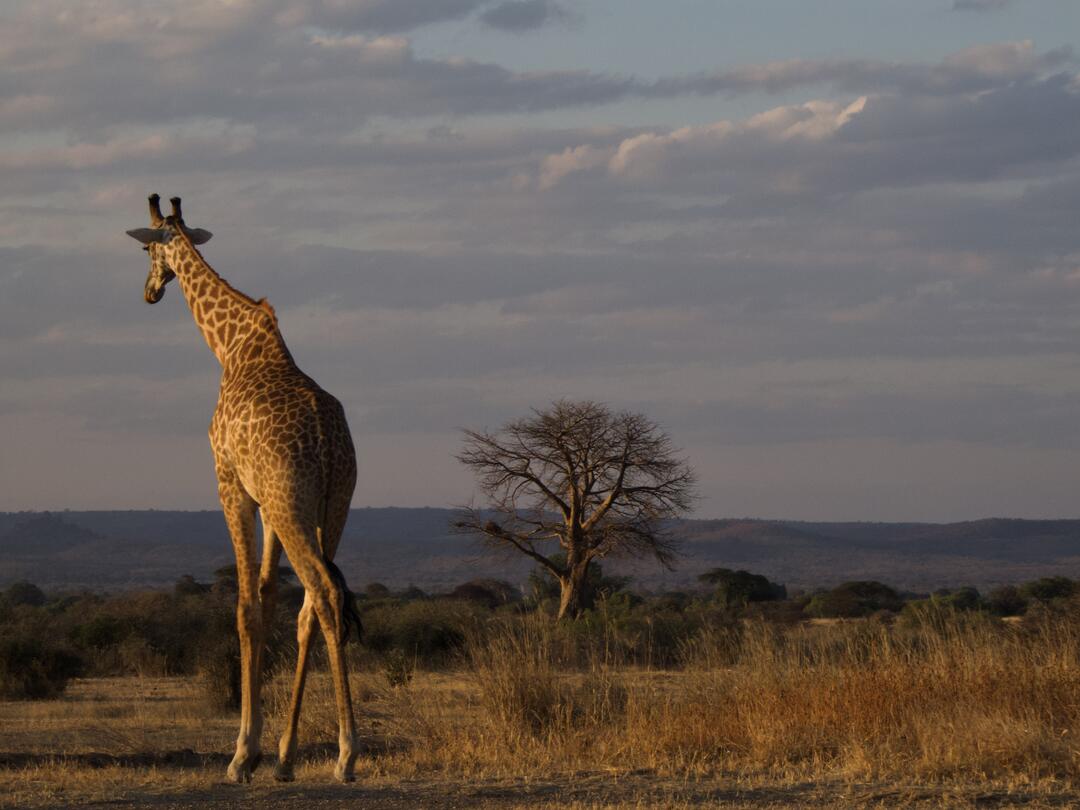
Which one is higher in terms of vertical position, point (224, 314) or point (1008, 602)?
point (224, 314)

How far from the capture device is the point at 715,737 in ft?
40.7

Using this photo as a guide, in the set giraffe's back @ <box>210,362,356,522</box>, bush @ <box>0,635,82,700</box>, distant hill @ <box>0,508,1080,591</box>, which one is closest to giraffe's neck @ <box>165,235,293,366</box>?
giraffe's back @ <box>210,362,356,522</box>

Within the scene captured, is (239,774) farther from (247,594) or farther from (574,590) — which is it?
(574,590)

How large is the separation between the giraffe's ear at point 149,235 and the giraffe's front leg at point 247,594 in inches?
102

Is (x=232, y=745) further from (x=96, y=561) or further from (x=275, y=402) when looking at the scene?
(x=96, y=561)

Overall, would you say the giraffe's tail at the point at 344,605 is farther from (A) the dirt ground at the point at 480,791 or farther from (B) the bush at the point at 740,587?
(B) the bush at the point at 740,587

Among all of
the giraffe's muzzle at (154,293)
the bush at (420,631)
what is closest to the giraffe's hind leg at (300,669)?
the giraffe's muzzle at (154,293)

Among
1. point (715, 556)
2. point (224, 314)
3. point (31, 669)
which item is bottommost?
point (715, 556)

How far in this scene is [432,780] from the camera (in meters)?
10.9

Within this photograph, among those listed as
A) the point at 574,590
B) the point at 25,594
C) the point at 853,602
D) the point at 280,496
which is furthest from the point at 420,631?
the point at 25,594

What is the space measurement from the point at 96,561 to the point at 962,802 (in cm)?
15495

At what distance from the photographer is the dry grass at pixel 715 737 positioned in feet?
34.7

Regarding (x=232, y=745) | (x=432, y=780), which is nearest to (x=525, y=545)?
(x=232, y=745)

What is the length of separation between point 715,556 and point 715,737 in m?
143
